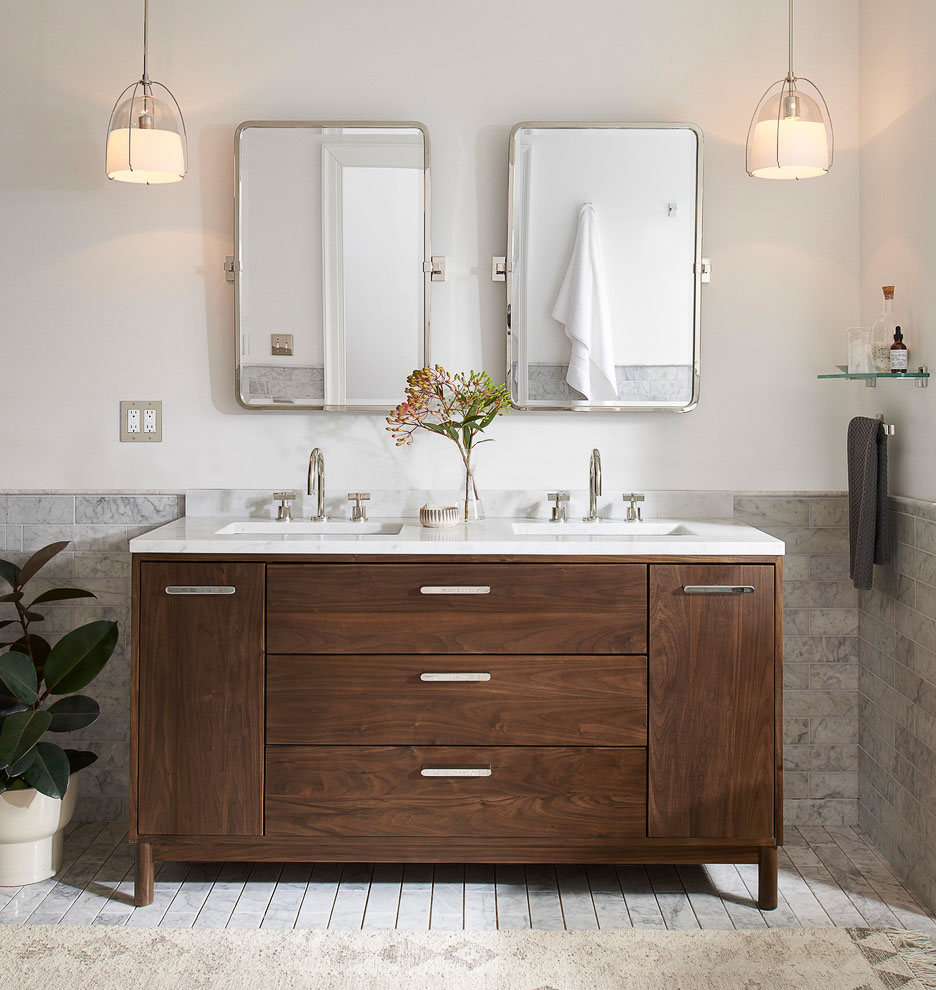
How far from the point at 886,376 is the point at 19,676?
2223 mm

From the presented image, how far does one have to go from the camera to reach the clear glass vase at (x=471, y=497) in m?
2.62

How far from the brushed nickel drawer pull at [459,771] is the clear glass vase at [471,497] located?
685 mm

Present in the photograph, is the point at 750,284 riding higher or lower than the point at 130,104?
lower

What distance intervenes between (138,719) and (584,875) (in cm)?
116

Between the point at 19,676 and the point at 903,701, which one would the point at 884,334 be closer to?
the point at 903,701

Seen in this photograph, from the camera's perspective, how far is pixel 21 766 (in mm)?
2215

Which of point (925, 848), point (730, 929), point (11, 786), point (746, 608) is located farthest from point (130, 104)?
point (925, 848)

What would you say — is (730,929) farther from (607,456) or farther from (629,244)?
(629,244)

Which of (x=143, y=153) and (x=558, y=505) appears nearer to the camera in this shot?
(x=143, y=153)

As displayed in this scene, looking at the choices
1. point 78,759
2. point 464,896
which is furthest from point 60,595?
point 464,896

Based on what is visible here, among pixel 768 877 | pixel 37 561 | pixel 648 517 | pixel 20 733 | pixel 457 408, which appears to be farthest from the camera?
pixel 648 517

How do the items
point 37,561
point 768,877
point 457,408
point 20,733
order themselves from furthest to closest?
point 457,408, point 37,561, point 768,877, point 20,733

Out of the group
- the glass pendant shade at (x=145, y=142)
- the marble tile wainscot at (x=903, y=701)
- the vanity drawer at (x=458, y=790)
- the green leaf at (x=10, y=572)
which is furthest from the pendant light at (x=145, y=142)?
the marble tile wainscot at (x=903, y=701)

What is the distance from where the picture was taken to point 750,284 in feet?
8.87
